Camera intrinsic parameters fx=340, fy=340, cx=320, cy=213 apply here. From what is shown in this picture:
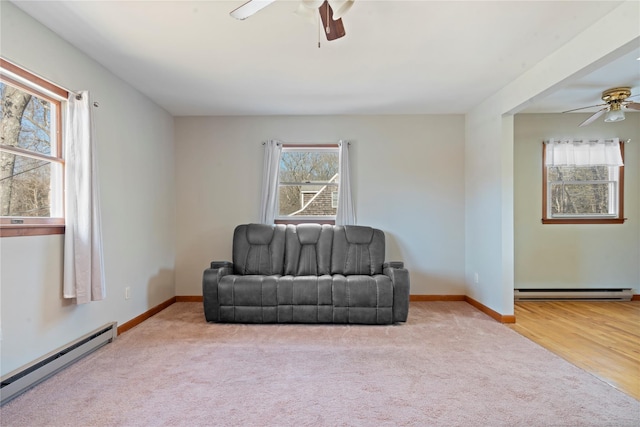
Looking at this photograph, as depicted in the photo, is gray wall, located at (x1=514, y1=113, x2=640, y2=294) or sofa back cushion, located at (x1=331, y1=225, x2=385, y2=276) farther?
gray wall, located at (x1=514, y1=113, x2=640, y2=294)

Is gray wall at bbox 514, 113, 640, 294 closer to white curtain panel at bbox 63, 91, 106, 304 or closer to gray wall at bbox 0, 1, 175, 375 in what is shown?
gray wall at bbox 0, 1, 175, 375

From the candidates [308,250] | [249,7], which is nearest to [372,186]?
[308,250]

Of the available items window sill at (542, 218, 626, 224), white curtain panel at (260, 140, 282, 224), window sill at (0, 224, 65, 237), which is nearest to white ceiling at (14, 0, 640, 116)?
white curtain panel at (260, 140, 282, 224)

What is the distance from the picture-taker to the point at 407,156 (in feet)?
15.1

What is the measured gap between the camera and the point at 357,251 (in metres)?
4.10

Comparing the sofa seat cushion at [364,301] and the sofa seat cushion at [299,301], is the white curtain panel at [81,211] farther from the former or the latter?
the sofa seat cushion at [364,301]

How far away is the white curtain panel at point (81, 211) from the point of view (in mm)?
2539

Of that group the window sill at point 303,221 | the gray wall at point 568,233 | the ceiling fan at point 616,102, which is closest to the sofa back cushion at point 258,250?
the window sill at point 303,221

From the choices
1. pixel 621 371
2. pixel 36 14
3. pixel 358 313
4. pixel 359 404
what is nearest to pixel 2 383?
pixel 359 404

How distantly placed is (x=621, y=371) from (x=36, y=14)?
4.74 meters

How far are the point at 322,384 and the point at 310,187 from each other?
2.81 metres

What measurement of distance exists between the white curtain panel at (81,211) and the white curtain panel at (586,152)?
17.3 feet

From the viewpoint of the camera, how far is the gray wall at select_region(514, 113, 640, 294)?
15.0 ft

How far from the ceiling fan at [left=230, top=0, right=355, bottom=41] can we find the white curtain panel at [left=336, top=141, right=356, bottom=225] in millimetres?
2500
